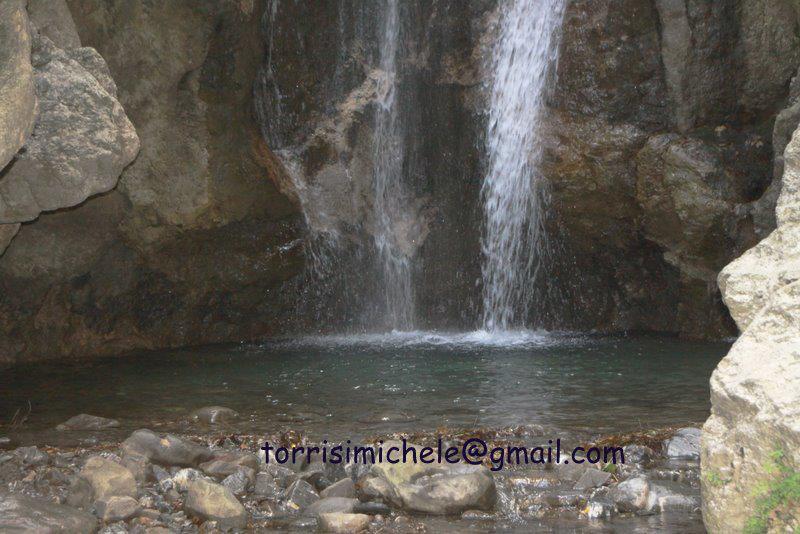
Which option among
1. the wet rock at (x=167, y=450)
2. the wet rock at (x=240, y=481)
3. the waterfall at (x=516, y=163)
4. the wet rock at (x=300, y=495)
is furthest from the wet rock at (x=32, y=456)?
the waterfall at (x=516, y=163)

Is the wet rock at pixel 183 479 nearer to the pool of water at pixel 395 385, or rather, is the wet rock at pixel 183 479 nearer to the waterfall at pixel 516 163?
the pool of water at pixel 395 385

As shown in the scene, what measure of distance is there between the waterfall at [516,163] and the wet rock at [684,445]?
21.3 feet

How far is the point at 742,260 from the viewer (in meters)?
3.74

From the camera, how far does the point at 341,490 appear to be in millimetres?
4695

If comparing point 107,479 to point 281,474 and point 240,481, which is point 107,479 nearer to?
point 240,481

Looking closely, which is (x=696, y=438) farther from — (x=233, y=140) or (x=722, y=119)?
(x=233, y=140)

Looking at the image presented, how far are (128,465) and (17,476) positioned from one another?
70 centimetres

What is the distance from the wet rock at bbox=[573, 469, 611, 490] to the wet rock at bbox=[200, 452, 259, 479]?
188cm

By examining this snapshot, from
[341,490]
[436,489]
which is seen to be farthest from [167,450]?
[436,489]

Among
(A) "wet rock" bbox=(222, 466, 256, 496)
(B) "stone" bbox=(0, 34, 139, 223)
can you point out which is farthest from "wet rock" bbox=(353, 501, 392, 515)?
(B) "stone" bbox=(0, 34, 139, 223)

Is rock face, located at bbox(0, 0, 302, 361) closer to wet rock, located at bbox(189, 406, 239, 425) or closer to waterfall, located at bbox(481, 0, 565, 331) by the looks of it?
waterfall, located at bbox(481, 0, 565, 331)

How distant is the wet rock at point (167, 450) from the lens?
5.30m

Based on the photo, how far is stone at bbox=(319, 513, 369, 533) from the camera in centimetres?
421

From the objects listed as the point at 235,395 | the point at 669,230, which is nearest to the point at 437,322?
the point at 669,230
